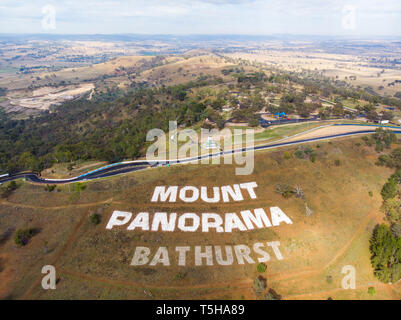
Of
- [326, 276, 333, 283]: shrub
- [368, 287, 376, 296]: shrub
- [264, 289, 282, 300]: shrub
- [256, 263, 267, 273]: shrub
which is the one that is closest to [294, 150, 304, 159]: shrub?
[326, 276, 333, 283]: shrub

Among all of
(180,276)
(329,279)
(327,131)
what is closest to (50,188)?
(180,276)

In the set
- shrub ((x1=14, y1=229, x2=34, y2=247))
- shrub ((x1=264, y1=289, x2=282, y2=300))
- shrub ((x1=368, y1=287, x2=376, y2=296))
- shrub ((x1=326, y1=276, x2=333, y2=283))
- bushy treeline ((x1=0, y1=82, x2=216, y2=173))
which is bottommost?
shrub ((x1=368, y1=287, x2=376, y2=296))

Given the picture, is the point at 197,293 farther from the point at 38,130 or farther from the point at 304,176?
the point at 38,130

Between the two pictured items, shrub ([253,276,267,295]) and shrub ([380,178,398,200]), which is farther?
shrub ([380,178,398,200])

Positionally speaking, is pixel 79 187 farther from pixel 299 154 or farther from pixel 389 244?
pixel 389 244

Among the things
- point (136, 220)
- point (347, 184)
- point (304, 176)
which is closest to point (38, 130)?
point (136, 220)

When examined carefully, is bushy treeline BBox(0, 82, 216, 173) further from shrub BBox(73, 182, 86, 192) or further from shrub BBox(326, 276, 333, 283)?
shrub BBox(326, 276, 333, 283)

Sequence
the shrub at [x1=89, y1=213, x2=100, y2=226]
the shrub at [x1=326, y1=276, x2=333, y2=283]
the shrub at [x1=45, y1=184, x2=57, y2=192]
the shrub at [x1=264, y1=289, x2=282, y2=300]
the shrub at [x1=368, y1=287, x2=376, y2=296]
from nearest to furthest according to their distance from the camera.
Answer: the shrub at [x1=264, y1=289, x2=282, y2=300], the shrub at [x1=368, y1=287, x2=376, y2=296], the shrub at [x1=326, y1=276, x2=333, y2=283], the shrub at [x1=89, y1=213, x2=100, y2=226], the shrub at [x1=45, y1=184, x2=57, y2=192]
